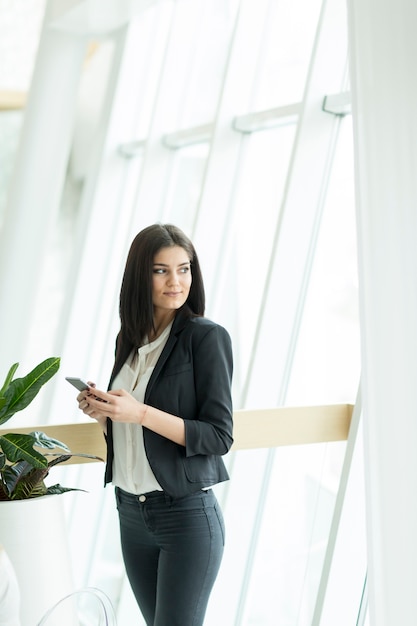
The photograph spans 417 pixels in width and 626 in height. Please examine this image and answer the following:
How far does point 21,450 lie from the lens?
2.07 m

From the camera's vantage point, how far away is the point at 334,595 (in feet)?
8.95

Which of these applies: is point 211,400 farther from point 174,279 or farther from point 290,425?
point 290,425

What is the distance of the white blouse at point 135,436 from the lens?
224 centimetres

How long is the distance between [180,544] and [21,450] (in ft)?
1.74

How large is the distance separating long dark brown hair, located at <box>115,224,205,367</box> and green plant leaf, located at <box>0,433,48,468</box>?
461 mm

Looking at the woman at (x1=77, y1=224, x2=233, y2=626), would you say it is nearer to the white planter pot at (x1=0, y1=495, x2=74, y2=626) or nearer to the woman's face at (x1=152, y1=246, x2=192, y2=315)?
the woman's face at (x1=152, y1=246, x2=192, y2=315)

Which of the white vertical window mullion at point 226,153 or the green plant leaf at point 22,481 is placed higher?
the white vertical window mullion at point 226,153

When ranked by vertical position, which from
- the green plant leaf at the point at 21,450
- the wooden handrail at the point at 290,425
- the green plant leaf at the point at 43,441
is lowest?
the green plant leaf at the point at 21,450

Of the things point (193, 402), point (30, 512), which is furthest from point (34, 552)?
point (193, 402)

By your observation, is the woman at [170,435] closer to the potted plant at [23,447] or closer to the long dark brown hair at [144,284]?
the long dark brown hair at [144,284]

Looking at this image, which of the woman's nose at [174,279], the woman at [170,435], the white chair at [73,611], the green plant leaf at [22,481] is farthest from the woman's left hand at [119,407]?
the white chair at [73,611]

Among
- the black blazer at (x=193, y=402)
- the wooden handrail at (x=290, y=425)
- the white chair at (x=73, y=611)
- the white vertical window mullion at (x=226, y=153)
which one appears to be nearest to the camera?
the white chair at (x=73, y=611)

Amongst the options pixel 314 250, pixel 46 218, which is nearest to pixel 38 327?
pixel 46 218

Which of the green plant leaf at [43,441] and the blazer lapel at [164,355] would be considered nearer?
the green plant leaf at [43,441]
